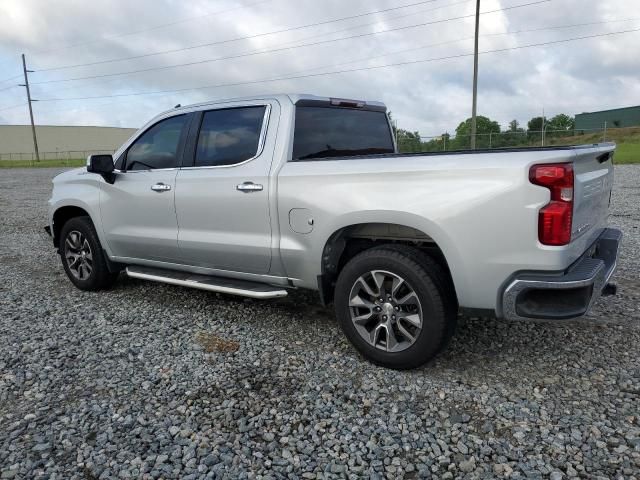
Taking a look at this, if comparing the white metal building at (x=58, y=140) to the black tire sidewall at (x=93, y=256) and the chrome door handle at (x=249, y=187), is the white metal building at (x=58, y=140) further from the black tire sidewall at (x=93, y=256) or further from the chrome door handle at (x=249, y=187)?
the chrome door handle at (x=249, y=187)

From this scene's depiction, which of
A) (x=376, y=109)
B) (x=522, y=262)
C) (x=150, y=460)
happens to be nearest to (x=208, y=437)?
(x=150, y=460)

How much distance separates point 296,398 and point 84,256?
11.1 feet

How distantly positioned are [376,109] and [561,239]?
2.55 meters

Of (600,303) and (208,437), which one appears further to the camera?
(600,303)

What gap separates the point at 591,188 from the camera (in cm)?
325

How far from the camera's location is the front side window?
185 inches

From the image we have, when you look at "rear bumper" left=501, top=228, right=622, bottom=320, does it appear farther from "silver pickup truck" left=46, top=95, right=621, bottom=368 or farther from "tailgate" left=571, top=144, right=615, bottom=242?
"tailgate" left=571, top=144, right=615, bottom=242

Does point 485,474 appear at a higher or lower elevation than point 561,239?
lower

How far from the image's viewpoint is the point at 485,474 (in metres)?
2.46

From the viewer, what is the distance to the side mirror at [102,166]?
15.9 ft

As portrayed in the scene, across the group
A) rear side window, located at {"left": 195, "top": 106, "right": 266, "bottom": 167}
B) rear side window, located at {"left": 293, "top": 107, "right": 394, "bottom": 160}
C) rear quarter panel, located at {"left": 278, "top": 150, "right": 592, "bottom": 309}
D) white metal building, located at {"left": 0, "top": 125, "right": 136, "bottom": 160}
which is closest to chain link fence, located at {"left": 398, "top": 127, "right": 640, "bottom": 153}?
rear side window, located at {"left": 293, "top": 107, "right": 394, "bottom": 160}

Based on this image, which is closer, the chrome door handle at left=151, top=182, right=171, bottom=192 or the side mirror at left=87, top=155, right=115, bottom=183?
the chrome door handle at left=151, top=182, right=171, bottom=192

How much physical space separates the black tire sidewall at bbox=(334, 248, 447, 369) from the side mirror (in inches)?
107

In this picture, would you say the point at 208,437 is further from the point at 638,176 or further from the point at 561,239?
the point at 638,176
